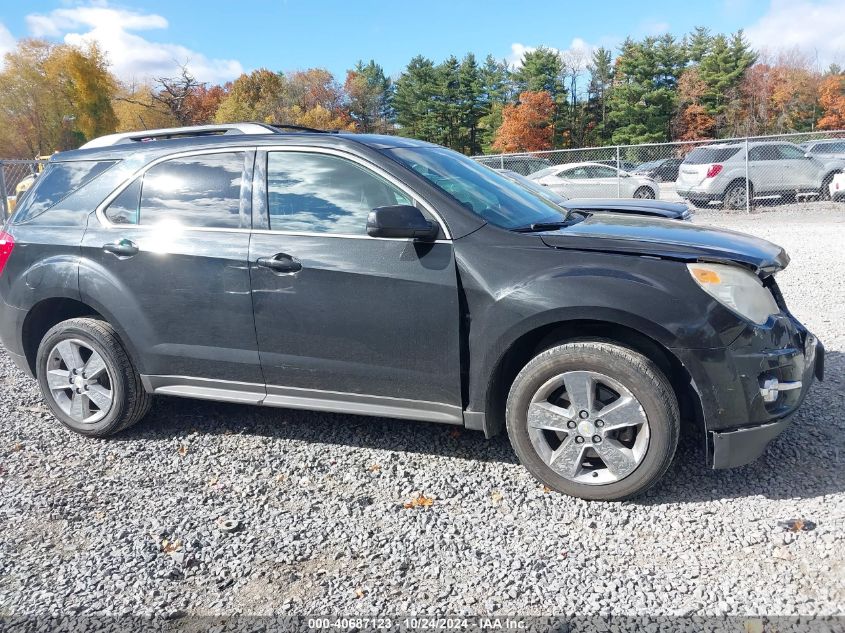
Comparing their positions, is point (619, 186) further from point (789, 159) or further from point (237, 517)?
point (237, 517)

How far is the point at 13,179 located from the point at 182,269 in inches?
610

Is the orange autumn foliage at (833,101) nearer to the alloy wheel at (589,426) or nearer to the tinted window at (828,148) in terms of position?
the tinted window at (828,148)

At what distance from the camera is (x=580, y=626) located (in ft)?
7.76

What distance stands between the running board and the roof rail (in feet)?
5.08

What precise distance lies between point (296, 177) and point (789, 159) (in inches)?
666

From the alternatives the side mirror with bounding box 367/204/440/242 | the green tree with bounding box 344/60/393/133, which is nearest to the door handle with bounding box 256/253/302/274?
the side mirror with bounding box 367/204/440/242

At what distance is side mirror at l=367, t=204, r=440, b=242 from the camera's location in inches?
127

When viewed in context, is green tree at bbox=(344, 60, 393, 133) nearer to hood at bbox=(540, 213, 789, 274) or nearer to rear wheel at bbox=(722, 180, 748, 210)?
rear wheel at bbox=(722, 180, 748, 210)

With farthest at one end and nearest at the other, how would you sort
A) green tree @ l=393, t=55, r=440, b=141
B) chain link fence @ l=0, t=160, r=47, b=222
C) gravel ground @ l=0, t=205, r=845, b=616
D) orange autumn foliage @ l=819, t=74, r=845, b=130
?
green tree @ l=393, t=55, r=440, b=141 < orange autumn foliage @ l=819, t=74, r=845, b=130 < chain link fence @ l=0, t=160, r=47, b=222 < gravel ground @ l=0, t=205, r=845, b=616

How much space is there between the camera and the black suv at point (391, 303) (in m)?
3.01

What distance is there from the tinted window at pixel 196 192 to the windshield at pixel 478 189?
0.95 m

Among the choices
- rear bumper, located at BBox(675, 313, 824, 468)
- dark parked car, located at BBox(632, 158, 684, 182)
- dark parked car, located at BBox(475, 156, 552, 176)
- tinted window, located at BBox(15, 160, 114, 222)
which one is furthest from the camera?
dark parked car, located at BBox(632, 158, 684, 182)

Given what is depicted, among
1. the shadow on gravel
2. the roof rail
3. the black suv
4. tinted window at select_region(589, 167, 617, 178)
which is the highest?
tinted window at select_region(589, 167, 617, 178)

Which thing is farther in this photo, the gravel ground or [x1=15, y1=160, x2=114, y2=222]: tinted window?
[x1=15, y1=160, x2=114, y2=222]: tinted window
